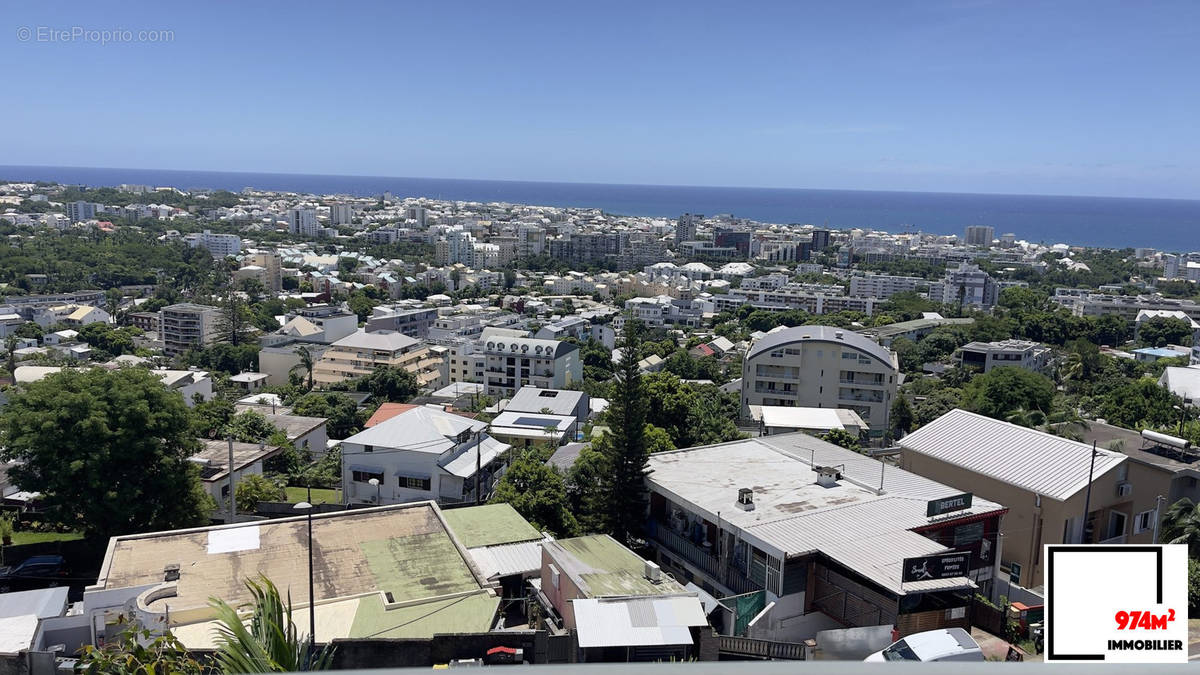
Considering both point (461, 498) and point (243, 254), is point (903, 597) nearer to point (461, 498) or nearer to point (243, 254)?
point (461, 498)

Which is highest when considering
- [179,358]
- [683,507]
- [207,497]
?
[683,507]

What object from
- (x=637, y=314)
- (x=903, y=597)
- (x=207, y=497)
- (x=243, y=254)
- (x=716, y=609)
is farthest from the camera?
(x=243, y=254)

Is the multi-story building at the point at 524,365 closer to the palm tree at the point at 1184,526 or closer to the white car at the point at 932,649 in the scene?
the palm tree at the point at 1184,526

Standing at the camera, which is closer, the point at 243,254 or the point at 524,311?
the point at 524,311

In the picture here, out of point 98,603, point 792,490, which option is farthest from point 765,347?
point 98,603

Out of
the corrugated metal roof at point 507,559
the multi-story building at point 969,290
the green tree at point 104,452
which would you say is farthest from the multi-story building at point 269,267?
the corrugated metal roof at point 507,559

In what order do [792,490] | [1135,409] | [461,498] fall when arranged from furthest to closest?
[1135,409]
[461,498]
[792,490]

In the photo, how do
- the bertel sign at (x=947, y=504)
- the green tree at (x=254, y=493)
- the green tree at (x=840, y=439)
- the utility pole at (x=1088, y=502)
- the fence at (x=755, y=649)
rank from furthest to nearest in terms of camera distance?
the green tree at (x=840, y=439) < the green tree at (x=254, y=493) < the utility pole at (x=1088, y=502) < the bertel sign at (x=947, y=504) < the fence at (x=755, y=649)
